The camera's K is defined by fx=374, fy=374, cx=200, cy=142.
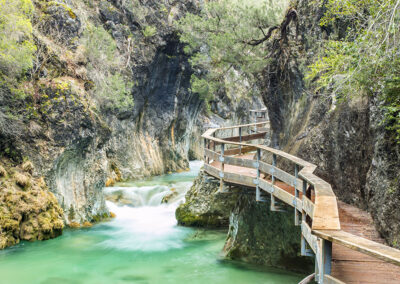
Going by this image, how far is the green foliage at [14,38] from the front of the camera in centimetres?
1216

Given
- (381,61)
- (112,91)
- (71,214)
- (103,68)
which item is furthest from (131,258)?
(103,68)

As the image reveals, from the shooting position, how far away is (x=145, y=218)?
1695 cm

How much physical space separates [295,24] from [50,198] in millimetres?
10308

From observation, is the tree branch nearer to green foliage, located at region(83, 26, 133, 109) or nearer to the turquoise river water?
the turquoise river water

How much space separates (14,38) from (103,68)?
280 inches

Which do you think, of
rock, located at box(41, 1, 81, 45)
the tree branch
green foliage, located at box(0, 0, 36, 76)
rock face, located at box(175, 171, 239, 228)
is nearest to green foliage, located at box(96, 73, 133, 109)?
rock, located at box(41, 1, 81, 45)

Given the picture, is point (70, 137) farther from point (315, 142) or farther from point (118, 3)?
point (118, 3)

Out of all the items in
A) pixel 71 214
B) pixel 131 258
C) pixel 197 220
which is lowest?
pixel 131 258

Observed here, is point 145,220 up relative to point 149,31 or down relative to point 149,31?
down

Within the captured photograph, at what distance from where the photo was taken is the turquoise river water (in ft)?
31.6

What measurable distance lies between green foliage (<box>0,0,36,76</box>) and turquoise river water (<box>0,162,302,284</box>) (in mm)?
5982

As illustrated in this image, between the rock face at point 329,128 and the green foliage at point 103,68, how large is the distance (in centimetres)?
868

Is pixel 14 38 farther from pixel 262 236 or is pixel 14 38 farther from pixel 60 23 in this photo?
pixel 262 236

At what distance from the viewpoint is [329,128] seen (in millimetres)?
8828
